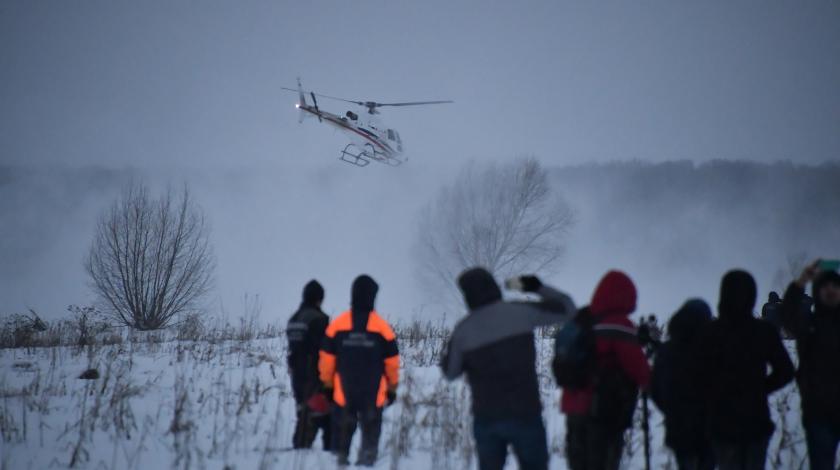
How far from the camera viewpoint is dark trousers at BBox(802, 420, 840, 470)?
4.78 metres

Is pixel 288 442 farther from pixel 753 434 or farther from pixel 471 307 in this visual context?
pixel 753 434

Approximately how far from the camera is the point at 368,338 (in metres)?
6.27

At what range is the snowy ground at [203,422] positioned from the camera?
20.8 feet

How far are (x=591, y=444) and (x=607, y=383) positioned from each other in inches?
20.4

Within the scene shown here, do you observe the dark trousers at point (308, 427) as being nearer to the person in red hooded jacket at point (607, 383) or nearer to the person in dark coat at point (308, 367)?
→ the person in dark coat at point (308, 367)

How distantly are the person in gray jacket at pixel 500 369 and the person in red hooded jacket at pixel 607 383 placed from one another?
335 millimetres

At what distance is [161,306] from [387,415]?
17573 mm

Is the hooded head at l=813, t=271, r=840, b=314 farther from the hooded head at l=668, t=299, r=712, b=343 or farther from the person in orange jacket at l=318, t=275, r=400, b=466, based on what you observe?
the person in orange jacket at l=318, t=275, r=400, b=466

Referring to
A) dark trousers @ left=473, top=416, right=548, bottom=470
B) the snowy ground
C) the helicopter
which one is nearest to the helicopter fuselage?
the helicopter

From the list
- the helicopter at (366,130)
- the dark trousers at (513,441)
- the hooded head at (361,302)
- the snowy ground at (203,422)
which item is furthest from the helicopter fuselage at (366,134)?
the dark trousers at (513,441)

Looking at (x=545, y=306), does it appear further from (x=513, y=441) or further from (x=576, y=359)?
(x=513, y=441)

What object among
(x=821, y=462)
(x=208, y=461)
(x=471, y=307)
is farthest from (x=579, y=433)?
(x=208, y=461)

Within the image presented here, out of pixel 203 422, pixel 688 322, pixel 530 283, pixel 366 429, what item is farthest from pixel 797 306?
pixel 203 422

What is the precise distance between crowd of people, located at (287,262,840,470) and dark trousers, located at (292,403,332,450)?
3.04 m
